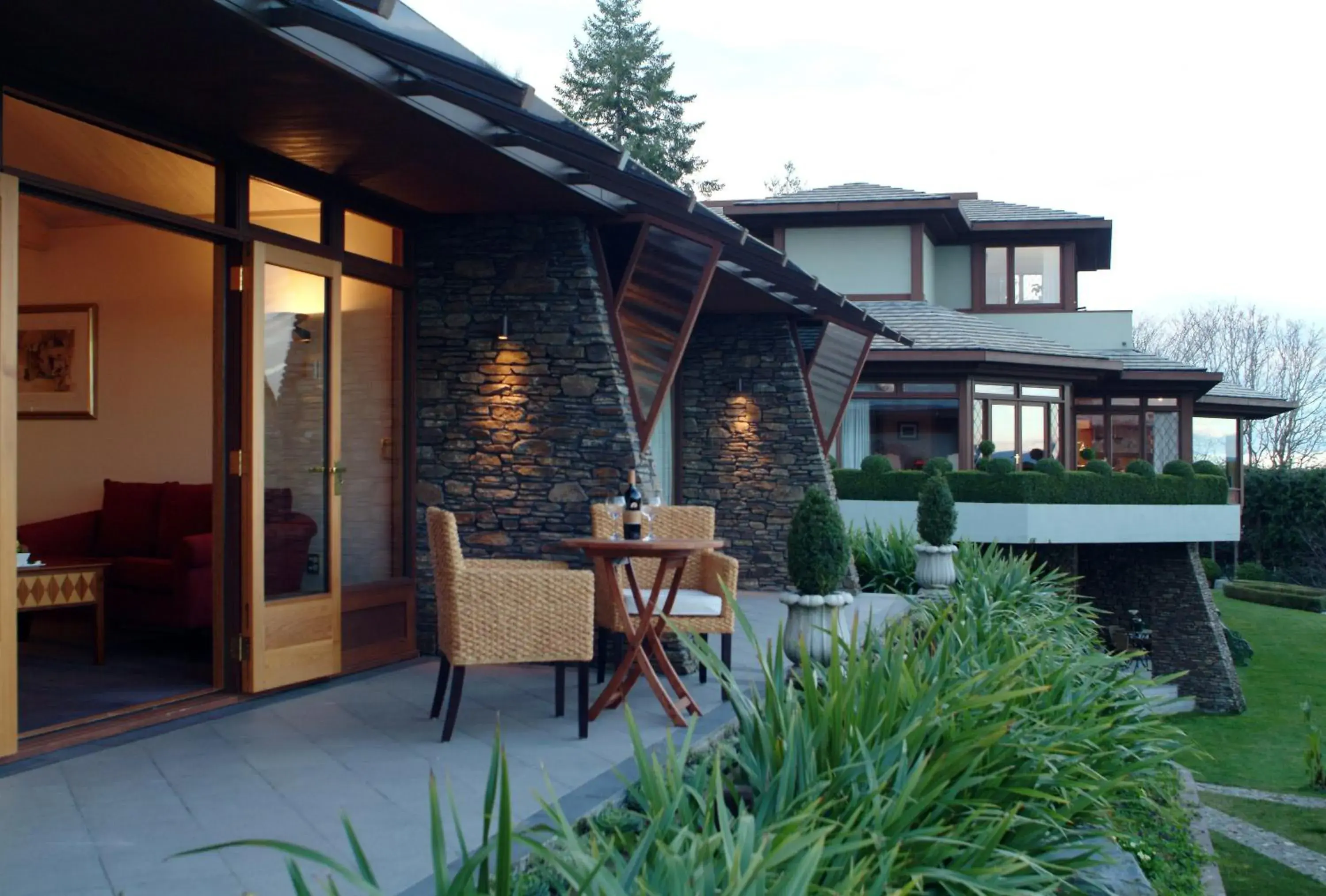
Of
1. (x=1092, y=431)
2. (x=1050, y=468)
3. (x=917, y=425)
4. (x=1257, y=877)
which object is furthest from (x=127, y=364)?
(x=1092, y=431)

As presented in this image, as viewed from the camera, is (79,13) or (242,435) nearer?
(79,13)

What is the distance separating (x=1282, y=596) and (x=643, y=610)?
22.5 m

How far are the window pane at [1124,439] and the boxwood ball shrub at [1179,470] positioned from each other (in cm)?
442

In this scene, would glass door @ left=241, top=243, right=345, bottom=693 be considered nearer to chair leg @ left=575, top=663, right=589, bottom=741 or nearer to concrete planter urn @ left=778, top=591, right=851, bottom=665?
chair leg @ left=575, top=663, right=589, bottom=741

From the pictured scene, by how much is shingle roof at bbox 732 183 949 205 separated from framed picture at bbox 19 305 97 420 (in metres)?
11.9

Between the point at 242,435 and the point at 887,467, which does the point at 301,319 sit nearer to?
the point at 242,435

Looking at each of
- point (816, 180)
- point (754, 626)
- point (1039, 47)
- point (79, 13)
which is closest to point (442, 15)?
point (816, 180)

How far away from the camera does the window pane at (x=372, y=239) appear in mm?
6422

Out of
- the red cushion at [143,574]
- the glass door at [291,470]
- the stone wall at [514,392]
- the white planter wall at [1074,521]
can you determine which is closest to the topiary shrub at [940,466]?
the white planter wall at [1074,521]

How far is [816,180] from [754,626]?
3463 cm

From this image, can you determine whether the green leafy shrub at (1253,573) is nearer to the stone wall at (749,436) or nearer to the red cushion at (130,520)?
the stone wall at (749,436)

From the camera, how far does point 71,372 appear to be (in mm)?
8703

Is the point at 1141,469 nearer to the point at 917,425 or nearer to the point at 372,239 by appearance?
the point at 917,425

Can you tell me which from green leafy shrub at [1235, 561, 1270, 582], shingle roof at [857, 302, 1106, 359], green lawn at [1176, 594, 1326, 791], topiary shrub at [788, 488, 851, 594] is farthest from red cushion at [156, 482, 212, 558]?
green leafy shrub at [1235, 561, 1270, 582]
